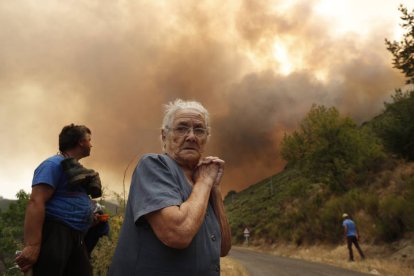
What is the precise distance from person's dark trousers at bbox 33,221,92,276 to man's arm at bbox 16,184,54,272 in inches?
2.8

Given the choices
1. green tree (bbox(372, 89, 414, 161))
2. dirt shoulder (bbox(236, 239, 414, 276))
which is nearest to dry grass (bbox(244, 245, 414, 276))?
dirt shoulder (bbox(236, 239, 414, 276))

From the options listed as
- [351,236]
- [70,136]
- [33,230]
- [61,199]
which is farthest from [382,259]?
[33,230]

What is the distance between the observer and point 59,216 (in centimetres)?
312

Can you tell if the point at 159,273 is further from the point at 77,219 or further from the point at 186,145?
the point at 77,219

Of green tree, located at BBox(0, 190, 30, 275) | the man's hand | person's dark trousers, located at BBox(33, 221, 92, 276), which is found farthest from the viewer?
green tree, located at BBox(0, 190, 30, 275)

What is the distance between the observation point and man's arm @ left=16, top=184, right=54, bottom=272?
9.40ft

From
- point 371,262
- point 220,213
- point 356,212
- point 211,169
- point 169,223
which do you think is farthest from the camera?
point 356,212

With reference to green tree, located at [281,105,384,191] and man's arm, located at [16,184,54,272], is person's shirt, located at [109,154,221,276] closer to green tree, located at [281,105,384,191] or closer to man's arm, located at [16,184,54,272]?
man's arm, located at [16,184,54,272]

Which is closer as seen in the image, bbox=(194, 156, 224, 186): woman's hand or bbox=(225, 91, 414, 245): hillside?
bbox=(194, 156, 224, 186): woman's hand

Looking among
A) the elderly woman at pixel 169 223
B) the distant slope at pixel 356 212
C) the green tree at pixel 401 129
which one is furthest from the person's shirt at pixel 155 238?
the green tree at pixel 401 129

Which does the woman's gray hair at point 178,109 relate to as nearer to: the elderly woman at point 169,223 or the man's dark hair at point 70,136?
the elderly woman at point 169,223

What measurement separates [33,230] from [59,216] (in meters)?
0.23

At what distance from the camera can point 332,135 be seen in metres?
36.6

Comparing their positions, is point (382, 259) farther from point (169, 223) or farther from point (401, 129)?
point (169, 223)
